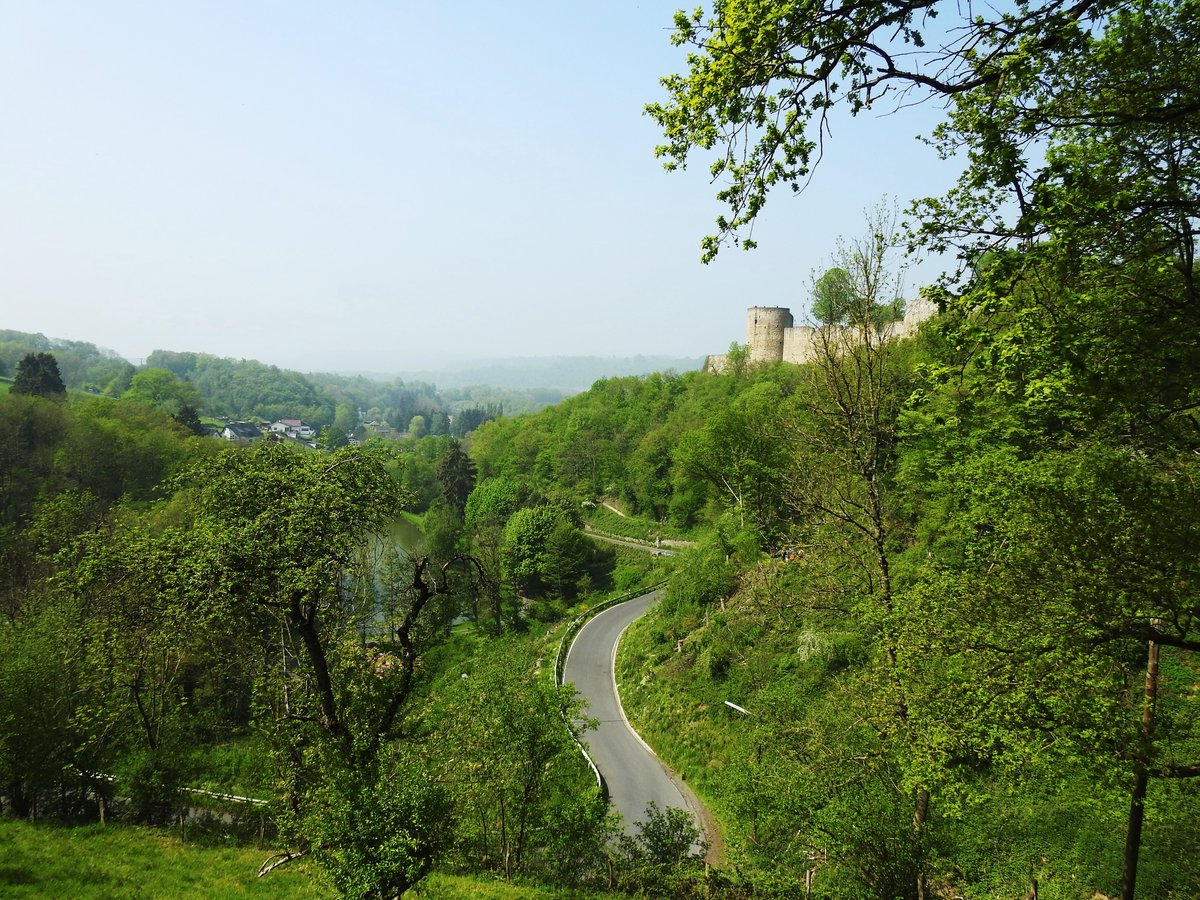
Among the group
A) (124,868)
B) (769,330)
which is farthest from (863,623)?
(769,330)

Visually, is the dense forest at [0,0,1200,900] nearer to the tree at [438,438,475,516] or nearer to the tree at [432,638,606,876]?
the tree at [432,638,606,876]

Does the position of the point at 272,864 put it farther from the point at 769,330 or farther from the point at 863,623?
the point at 769,330

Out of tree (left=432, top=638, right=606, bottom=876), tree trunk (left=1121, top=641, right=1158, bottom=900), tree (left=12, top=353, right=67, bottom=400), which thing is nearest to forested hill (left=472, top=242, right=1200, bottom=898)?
tree trunk (left=1121, top=641, right=1158, bottom=900)

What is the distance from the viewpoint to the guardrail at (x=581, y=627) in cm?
1828

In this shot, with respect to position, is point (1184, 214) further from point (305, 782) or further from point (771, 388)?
point (771, 388)

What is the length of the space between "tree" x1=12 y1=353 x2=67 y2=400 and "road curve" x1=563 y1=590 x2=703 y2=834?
62.0 m

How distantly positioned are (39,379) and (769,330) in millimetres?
70971

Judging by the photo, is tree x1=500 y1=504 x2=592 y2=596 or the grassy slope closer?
the grassy slope

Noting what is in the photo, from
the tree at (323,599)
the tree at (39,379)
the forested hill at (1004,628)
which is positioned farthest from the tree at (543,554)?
the tree at (39,379)

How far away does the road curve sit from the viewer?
1702 centimetres

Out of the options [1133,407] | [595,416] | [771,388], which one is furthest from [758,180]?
[595,416]

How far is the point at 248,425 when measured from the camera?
402 ft

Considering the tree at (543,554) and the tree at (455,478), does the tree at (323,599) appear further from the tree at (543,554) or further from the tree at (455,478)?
the tree at (455,478)

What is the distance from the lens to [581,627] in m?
31.3
